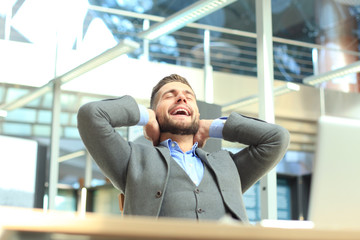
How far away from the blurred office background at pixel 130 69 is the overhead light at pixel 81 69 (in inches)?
0.4

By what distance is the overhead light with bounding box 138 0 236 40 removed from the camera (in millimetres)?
4191

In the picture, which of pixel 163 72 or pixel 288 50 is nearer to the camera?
pixel 163 72

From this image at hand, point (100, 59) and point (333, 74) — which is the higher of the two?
point (333, 74)

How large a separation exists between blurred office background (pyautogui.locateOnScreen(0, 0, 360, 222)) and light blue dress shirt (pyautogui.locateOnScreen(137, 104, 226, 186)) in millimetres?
1505

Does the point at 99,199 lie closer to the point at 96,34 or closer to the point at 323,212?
the point at 96,34

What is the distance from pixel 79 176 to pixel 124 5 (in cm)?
180

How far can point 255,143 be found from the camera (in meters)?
2.26

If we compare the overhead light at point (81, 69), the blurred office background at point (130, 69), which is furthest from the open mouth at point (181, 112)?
the overhead light at point (81, 69)

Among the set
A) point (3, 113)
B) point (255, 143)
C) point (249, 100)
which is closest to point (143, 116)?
point (255, 143)

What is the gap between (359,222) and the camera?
3.75 ft

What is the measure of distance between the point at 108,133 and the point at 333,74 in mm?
4085

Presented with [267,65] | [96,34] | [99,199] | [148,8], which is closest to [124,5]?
[148,8]

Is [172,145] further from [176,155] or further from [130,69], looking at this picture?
[130,69]

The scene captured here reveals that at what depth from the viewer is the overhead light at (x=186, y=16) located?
419 centimetres
